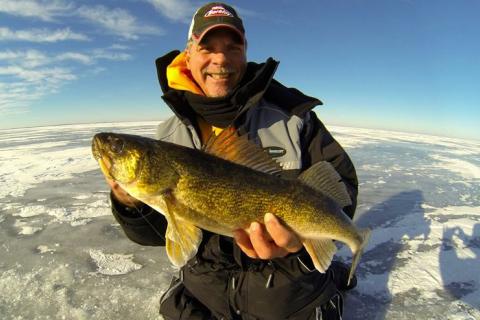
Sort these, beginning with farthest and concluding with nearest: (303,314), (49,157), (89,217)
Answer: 1. (49,157)
2. (89,217)
3. (303,314)

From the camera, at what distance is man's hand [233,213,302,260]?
203 centimetres

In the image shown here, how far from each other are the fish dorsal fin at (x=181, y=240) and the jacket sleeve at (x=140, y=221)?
0.68m

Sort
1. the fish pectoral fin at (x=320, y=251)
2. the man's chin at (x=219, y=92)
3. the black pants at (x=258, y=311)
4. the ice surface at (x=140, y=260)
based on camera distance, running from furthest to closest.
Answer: the man's chin at (x=219, y=92)
the ice surface at (x=140, y=260)
the black pants at (x=258, y=311)
the fish pectoral fin at (x=320, y=251)

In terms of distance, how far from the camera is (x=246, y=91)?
2902 mm

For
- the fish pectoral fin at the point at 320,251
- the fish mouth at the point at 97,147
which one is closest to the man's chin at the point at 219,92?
the fish mouth at the point at 97,147

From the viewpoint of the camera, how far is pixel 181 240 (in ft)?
6.68

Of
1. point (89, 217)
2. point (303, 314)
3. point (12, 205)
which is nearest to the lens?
point (303, 314)

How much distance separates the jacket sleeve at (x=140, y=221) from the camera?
103 inches

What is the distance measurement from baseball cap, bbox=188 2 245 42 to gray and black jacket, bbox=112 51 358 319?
47 cm

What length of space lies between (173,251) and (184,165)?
1.82 ft

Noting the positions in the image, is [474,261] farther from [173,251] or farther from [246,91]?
[173,251]

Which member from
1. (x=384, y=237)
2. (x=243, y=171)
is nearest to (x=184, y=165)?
(x=243, y=171)

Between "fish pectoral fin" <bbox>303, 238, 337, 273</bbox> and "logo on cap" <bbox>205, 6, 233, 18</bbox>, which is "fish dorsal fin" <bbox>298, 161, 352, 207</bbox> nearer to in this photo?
"fish pectoral fin" <bbox>303, 238, 337, 273</bbox>

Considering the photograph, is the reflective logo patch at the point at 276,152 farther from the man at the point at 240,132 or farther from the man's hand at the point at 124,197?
the man's hand at the point at 124,197
